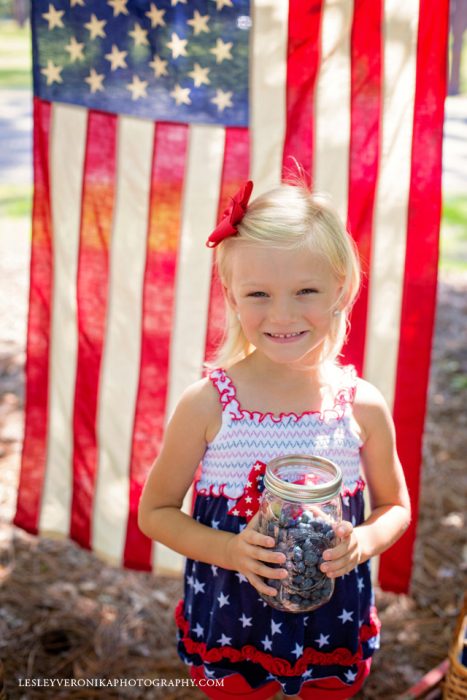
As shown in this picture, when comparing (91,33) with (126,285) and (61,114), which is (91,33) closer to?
(61,114)

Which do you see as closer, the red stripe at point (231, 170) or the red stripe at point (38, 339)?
the red stripe at point (231, 170)

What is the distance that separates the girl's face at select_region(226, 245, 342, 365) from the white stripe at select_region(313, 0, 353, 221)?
851 mm

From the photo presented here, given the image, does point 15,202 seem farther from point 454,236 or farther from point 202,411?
point 202,411

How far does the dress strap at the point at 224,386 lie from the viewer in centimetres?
180

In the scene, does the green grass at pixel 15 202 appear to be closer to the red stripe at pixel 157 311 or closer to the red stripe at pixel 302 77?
the red stripe at pixel 157 311

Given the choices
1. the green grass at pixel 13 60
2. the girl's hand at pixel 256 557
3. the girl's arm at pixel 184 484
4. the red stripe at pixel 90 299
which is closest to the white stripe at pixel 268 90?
the red stripe at pixel 90 299

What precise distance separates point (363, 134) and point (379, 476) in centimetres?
111

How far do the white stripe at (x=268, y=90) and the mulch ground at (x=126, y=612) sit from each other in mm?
1697

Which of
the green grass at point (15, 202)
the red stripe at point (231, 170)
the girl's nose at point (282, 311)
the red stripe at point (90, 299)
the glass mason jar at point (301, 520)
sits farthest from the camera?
the green grass at point (15, 202)

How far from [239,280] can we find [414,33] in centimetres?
109

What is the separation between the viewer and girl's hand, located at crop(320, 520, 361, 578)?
4.98 feet

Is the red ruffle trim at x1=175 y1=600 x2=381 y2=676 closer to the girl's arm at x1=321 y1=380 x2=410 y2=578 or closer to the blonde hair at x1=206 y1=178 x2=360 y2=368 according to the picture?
the girl's arm at x1=321 y1=380 x2=410 y2=578

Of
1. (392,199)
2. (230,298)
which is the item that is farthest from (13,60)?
(230,298)

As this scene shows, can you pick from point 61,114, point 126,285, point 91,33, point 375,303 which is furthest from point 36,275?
point 375,303
